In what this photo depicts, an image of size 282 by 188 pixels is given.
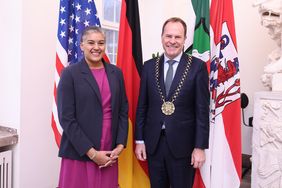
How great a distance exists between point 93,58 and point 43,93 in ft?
2.84

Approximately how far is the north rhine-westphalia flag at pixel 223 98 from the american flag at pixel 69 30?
2.73 ft

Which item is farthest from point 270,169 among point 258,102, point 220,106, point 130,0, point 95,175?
point 130,0

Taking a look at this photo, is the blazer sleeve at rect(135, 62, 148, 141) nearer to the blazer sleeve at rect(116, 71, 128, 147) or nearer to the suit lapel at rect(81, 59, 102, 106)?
the blazer sleeve at rect(116, 71, 128, 147)

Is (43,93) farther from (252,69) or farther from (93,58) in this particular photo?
(252,69)

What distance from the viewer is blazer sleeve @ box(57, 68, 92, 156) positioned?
1476 millimetres

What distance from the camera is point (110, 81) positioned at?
1.58m

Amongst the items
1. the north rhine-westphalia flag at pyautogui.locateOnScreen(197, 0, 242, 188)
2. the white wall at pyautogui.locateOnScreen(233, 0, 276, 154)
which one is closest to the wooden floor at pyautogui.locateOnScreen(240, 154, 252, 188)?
the white wall at pyautogui.locateOnScreen(233, 0, 276, 154)

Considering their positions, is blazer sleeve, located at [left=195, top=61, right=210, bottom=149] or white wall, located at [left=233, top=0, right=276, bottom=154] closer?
blazer sleeve, located at [left=195, top=61, right=210, bottom=149]

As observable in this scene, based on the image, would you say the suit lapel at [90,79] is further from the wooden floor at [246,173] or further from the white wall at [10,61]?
the wooden floor at [246,173]

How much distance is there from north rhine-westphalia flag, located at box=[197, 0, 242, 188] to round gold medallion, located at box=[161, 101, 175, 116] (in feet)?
1.52

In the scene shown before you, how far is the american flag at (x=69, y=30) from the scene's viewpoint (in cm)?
200

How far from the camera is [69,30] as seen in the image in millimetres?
2043

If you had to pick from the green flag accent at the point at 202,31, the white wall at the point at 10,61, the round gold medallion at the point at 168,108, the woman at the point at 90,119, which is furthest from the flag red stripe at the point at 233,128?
the white wall at the point at 10,61

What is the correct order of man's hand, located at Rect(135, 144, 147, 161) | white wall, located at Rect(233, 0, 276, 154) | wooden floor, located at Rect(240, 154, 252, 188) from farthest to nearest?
white wall, located at Rect(233, 0, 276, 154), wooden floor, located at Rect(240, 154, 252, 188), man's hand, located at Rect(135, 144, 147, 161)
